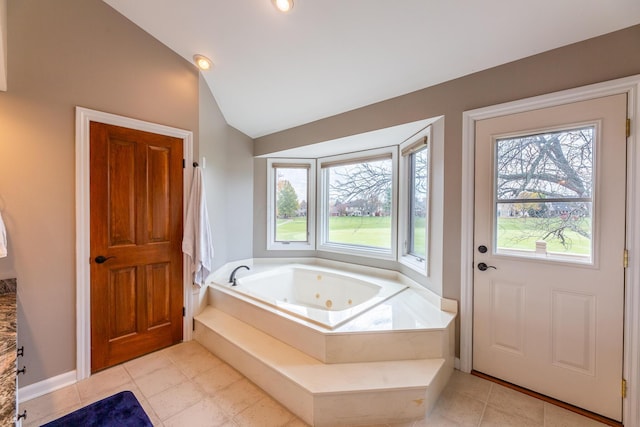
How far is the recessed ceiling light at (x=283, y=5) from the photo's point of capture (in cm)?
167

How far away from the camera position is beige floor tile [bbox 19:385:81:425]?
1.62m

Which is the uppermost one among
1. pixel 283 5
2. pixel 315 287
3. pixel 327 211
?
pixel 283 5

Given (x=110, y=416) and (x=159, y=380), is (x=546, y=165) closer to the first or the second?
(x=110, y=416)

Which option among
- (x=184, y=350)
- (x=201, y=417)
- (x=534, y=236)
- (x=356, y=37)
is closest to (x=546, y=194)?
(x=534, y=236)

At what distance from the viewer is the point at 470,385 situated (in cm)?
188

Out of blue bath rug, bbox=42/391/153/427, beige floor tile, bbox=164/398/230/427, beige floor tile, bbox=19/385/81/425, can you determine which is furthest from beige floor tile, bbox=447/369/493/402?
beige floor tile, bbox=19/385/81/425

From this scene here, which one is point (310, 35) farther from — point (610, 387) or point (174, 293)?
point (610, 387)

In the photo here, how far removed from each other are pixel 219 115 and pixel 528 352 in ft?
11.6

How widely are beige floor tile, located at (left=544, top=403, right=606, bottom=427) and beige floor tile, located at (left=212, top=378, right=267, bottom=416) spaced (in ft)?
5.92

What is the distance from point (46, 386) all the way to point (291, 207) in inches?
109

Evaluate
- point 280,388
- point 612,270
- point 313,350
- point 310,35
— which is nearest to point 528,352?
point 612,270

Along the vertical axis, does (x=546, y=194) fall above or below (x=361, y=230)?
above

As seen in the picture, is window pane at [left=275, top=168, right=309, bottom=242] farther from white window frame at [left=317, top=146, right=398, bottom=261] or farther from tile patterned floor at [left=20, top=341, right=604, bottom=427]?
tile patterned floor at [left=20, top=341, right=604, bottom=427]

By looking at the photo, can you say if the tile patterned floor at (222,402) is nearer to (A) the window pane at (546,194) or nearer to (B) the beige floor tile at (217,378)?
(B) the beige floor tile at (217,378)
